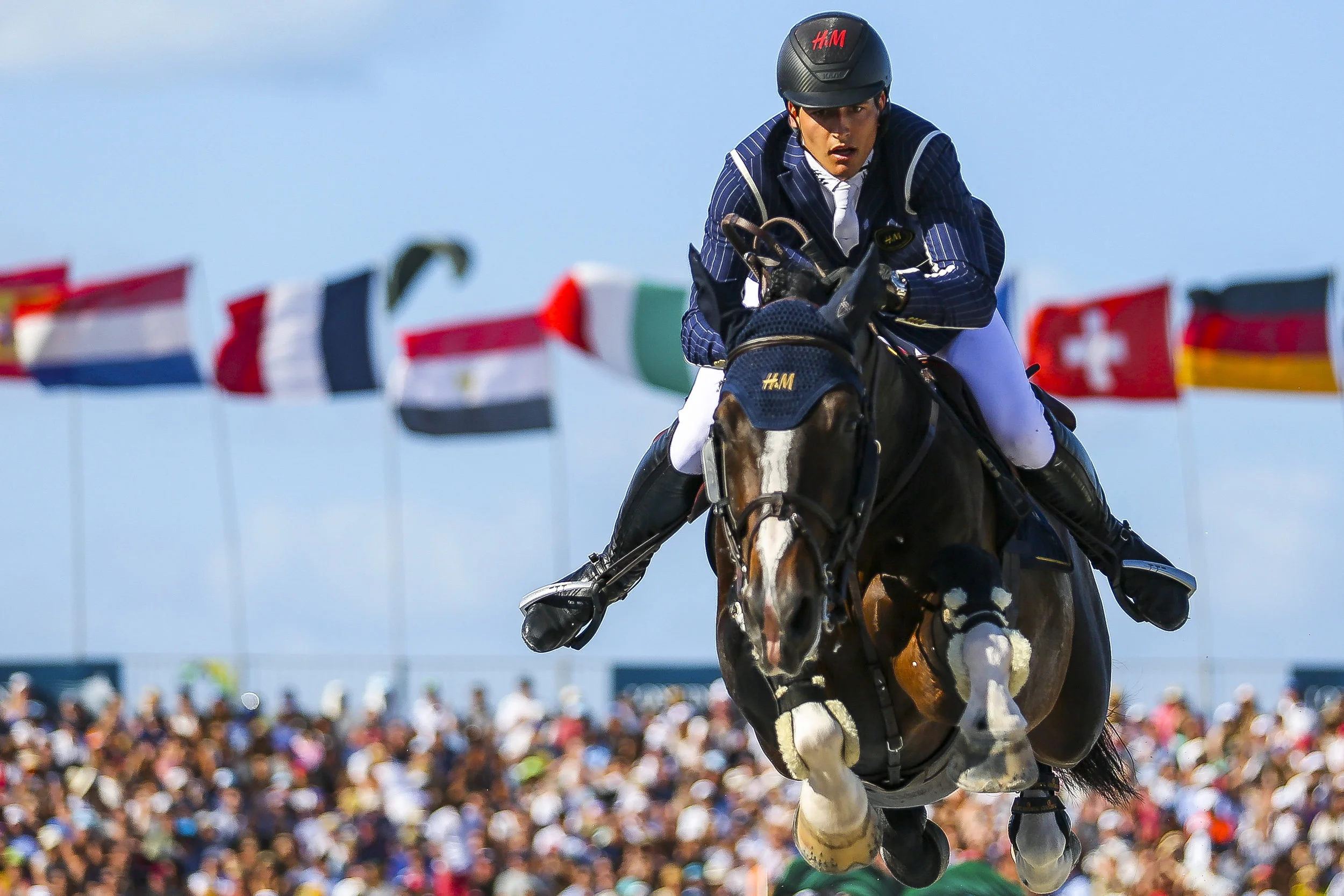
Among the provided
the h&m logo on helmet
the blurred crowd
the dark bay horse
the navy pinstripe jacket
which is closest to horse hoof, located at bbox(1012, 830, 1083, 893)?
the dark bay horse

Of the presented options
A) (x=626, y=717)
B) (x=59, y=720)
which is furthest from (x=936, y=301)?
(x=59, y=720)

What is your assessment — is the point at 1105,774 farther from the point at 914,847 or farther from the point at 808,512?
the point at 808,512

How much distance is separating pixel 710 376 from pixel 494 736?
47.8ft

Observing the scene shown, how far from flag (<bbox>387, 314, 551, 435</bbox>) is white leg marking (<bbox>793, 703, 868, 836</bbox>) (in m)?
21.3

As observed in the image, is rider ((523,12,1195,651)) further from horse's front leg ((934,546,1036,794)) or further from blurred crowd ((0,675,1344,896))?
blurred crowd ((0,675,1344,896))

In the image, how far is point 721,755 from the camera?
20.7m

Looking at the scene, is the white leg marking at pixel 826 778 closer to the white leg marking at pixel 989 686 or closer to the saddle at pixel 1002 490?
the white leg marking at pixel 989 686

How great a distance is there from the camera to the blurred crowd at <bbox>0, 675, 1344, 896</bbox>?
56.6 feet

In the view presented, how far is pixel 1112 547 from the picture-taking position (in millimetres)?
8594

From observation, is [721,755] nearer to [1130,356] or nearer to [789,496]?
[1130,356]

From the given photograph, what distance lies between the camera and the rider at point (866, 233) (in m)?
6.95

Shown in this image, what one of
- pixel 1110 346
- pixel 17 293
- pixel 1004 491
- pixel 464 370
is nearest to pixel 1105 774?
pixel 1004 491

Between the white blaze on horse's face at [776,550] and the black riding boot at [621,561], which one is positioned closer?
the white blaze on horse's face at [776,550]

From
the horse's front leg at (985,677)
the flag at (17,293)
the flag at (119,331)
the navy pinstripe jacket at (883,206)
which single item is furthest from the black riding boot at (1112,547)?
the flag at (17,293)
